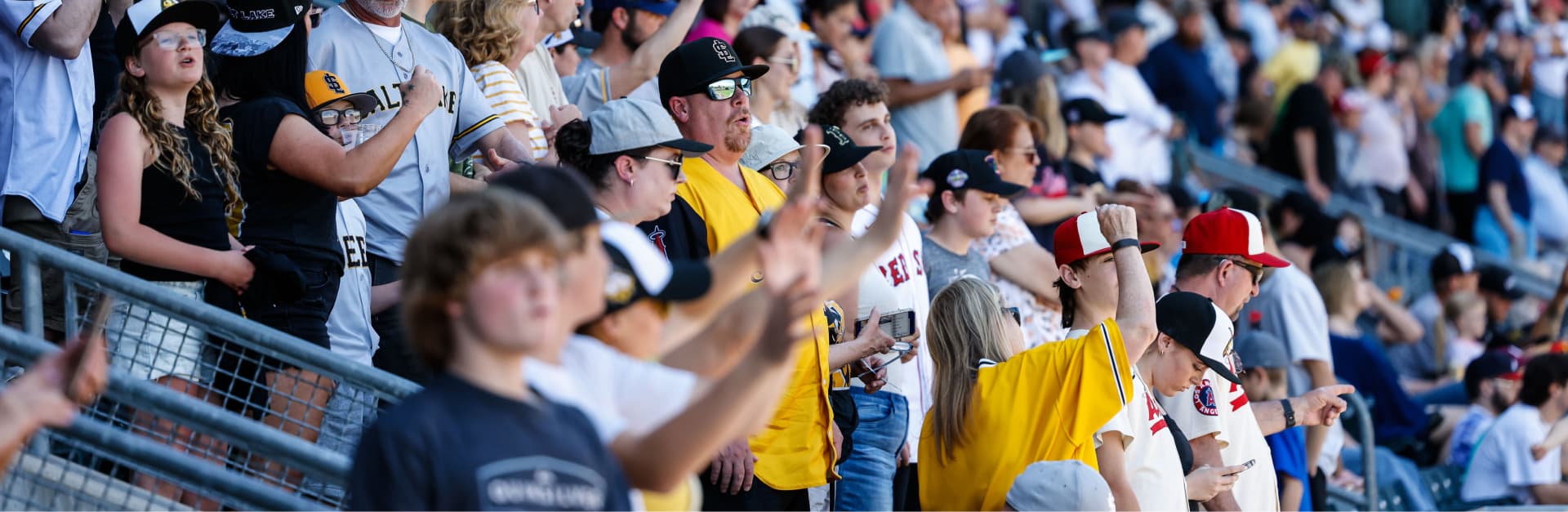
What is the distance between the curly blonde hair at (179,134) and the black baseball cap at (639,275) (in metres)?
1.86

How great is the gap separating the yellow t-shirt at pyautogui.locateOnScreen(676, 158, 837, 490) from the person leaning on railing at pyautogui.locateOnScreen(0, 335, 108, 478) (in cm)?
247

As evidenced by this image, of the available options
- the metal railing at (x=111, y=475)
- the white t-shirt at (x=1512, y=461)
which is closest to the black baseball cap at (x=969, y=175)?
the white t-shirt at (x=1512, y=461)

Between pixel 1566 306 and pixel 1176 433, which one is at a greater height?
pixel 1566 306

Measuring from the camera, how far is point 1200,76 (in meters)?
13.9

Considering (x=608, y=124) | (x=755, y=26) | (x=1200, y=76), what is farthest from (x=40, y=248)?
(x=1200, y=76)

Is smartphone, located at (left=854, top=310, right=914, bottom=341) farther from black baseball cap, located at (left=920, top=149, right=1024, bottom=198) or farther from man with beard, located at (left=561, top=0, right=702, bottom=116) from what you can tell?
man with beard, located at (left=561, top=0, right=702, bottom=116)

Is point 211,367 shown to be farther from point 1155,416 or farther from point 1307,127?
point 1307,127

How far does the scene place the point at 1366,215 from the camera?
13258 mm

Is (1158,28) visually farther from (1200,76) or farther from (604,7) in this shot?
(604,7)

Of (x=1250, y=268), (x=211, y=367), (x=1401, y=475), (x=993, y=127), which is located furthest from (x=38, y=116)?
(x=1401, y=475)

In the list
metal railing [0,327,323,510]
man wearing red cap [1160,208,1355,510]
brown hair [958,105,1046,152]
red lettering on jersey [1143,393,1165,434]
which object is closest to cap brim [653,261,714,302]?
metal railing [0,327,323,510]

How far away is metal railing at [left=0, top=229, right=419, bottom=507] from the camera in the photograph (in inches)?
156

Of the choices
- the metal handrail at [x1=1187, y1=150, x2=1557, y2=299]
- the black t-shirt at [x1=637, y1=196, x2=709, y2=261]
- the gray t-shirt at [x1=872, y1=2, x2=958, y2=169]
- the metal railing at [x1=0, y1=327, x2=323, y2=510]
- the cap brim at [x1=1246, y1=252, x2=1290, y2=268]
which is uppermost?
the metal handrail at [x1=1187, y1=150, x2=1557, y2=299]

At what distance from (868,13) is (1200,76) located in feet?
11.2
